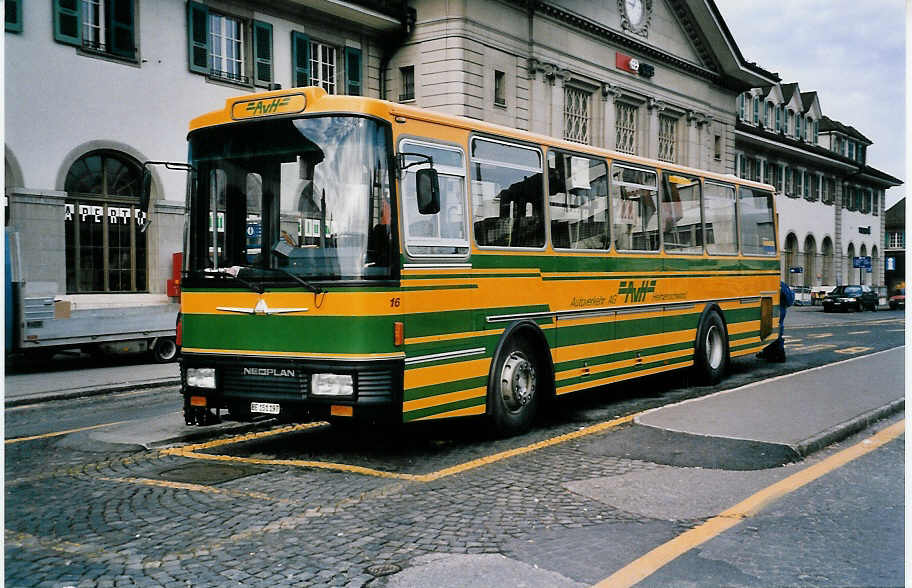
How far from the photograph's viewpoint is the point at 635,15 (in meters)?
38.1

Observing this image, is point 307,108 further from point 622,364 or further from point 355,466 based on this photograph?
point 622,364

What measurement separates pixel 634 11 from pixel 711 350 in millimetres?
27655

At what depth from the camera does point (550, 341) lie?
379 inches

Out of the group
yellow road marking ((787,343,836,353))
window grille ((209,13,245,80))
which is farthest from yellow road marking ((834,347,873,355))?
window grille ((209,13,245,80))

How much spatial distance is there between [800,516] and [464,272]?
3591 mm

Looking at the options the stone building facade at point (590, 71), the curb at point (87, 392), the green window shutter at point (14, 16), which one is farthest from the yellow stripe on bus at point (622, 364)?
the stone building facade at point (590, 71)

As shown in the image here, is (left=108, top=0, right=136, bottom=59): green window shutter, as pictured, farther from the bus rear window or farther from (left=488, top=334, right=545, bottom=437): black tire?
(left=488, top=334, right=545, bottom=437): black tire

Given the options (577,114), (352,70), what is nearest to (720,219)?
(352,70)

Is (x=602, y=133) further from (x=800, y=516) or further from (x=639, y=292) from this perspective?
(x=800, y=516)

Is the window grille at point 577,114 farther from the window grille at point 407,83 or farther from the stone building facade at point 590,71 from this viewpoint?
the window grille at point 407,83

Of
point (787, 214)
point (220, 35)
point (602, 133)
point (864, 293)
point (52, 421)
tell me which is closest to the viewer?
point (52, 421)

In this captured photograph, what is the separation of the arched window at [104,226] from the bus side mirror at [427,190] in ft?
49.2

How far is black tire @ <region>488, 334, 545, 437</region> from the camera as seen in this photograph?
345 inches

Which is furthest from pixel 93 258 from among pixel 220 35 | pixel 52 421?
pixel 52 421
